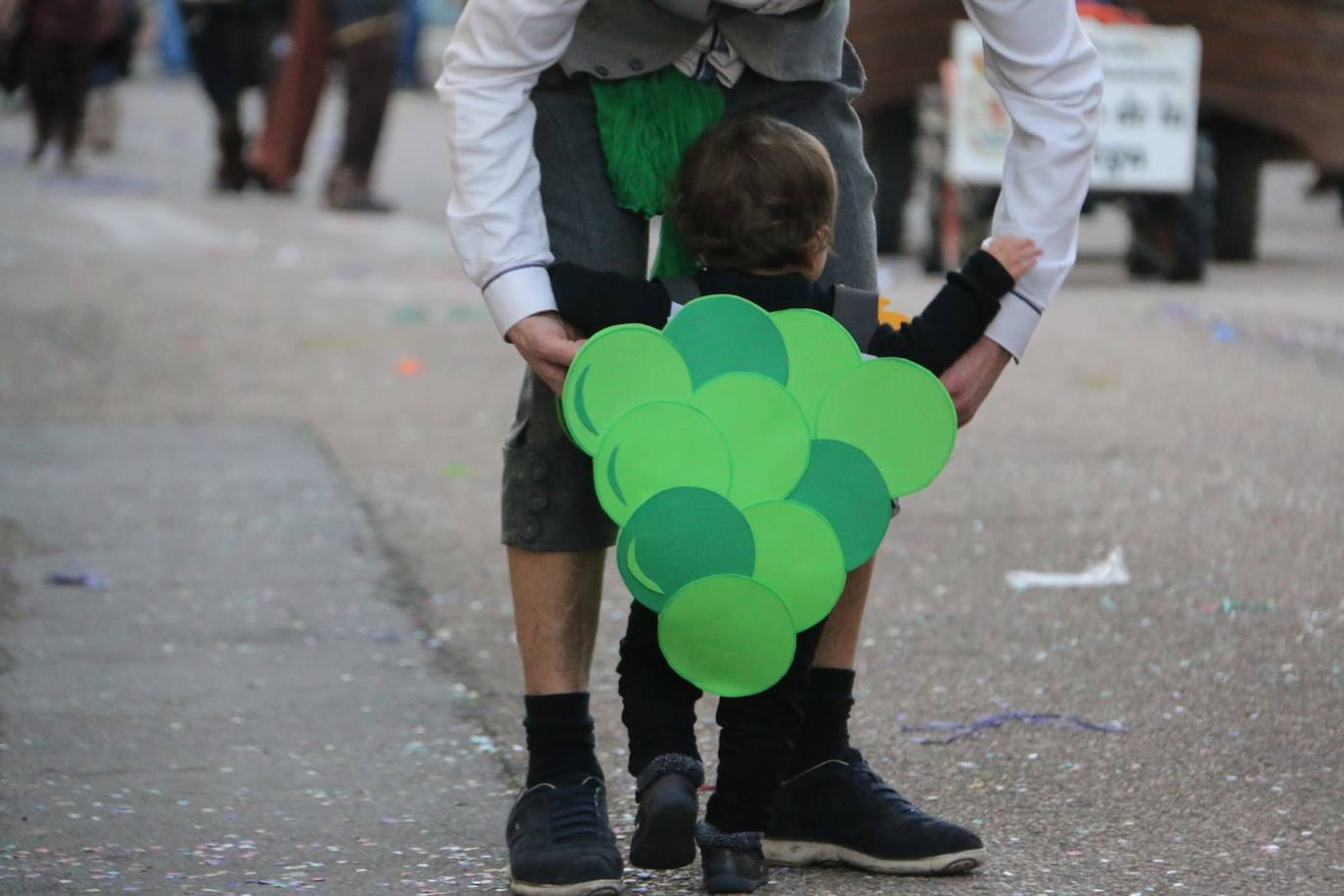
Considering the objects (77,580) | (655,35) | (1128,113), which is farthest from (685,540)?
(1128,113)

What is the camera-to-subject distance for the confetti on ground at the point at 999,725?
3.60 meters

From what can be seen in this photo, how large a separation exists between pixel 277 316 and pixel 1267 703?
580cm

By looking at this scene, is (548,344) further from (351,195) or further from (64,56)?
(64,56)

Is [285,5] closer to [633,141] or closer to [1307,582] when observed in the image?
[1307,582]

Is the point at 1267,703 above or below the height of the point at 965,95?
below

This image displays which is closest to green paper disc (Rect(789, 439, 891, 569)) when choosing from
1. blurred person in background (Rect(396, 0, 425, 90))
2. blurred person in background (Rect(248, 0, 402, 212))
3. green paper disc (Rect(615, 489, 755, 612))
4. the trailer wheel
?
green paper disc (Rect(615, 489, 755, 612))

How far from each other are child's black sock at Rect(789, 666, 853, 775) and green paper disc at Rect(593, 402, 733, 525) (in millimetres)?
452

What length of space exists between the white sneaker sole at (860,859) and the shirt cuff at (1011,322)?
0.67 meters

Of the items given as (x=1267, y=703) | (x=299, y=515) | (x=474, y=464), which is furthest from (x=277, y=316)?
(x=1267, y=703)

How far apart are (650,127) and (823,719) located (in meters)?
0.85

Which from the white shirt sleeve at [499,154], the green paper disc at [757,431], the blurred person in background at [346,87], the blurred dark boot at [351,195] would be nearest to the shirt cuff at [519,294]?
the white shirt sleeve at [499,154]

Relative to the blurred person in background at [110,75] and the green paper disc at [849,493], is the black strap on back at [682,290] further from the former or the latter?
the blurred person in background at [110,75]

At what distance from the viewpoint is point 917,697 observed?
385 cm

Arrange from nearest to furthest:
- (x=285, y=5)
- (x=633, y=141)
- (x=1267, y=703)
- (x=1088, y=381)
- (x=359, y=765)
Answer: (x=633, y=141) < (x=359, y=765) < (x=1267, y=703) < (x=1088, y=381) < (x=285, y=5)
